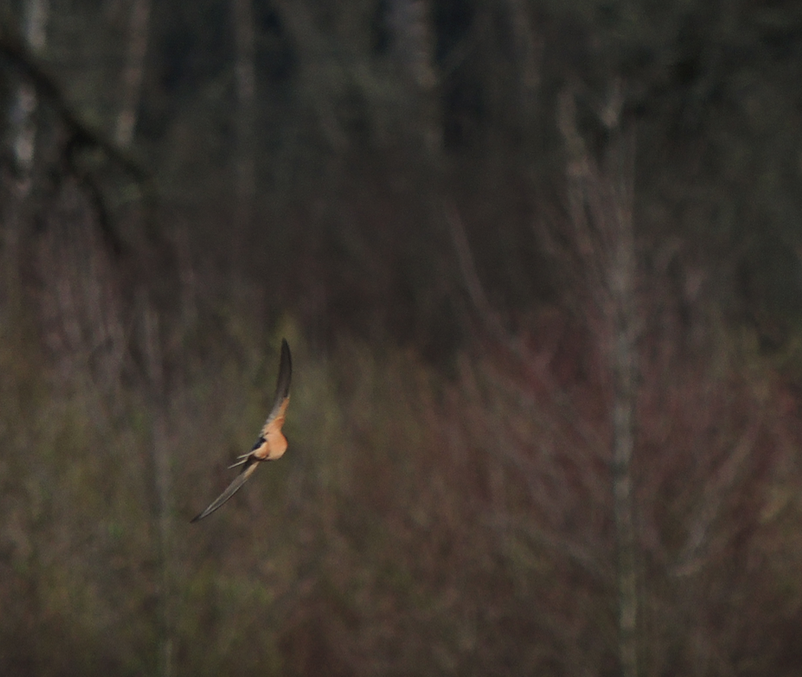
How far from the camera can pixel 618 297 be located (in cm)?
509

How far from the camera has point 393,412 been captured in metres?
9.56

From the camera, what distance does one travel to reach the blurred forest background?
16.9 feet

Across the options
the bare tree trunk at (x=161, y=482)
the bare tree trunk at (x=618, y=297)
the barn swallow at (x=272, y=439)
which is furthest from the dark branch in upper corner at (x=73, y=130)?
the barn swallow at (x=272, y=439)

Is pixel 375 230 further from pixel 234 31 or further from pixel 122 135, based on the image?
pixel 234 31

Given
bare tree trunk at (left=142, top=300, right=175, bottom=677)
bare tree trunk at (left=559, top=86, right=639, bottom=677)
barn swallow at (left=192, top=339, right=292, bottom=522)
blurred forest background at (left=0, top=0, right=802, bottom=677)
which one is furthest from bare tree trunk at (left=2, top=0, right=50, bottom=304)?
barn swallow at (left=192, top=339, right=292, bottom=522)

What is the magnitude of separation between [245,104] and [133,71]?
10.2 ft

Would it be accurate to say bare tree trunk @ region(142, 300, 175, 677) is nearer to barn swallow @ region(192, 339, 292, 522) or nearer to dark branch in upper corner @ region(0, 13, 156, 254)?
dark branch in upper corner @ region(0, 13, 156, 254)

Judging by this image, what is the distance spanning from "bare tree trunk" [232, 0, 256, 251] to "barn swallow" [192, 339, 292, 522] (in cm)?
1478

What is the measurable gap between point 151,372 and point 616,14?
7037 millimetres

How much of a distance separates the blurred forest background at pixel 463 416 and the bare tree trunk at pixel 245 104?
4.96 metres

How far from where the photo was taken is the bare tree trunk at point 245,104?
17938mm

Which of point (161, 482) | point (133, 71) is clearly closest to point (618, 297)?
point (161, 482)

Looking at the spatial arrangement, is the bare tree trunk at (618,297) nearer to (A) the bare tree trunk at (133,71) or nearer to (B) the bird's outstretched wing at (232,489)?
(B) the bird's outstretched wing at (232,489)

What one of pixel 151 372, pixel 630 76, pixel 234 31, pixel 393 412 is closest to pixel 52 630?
pixel 151 372
